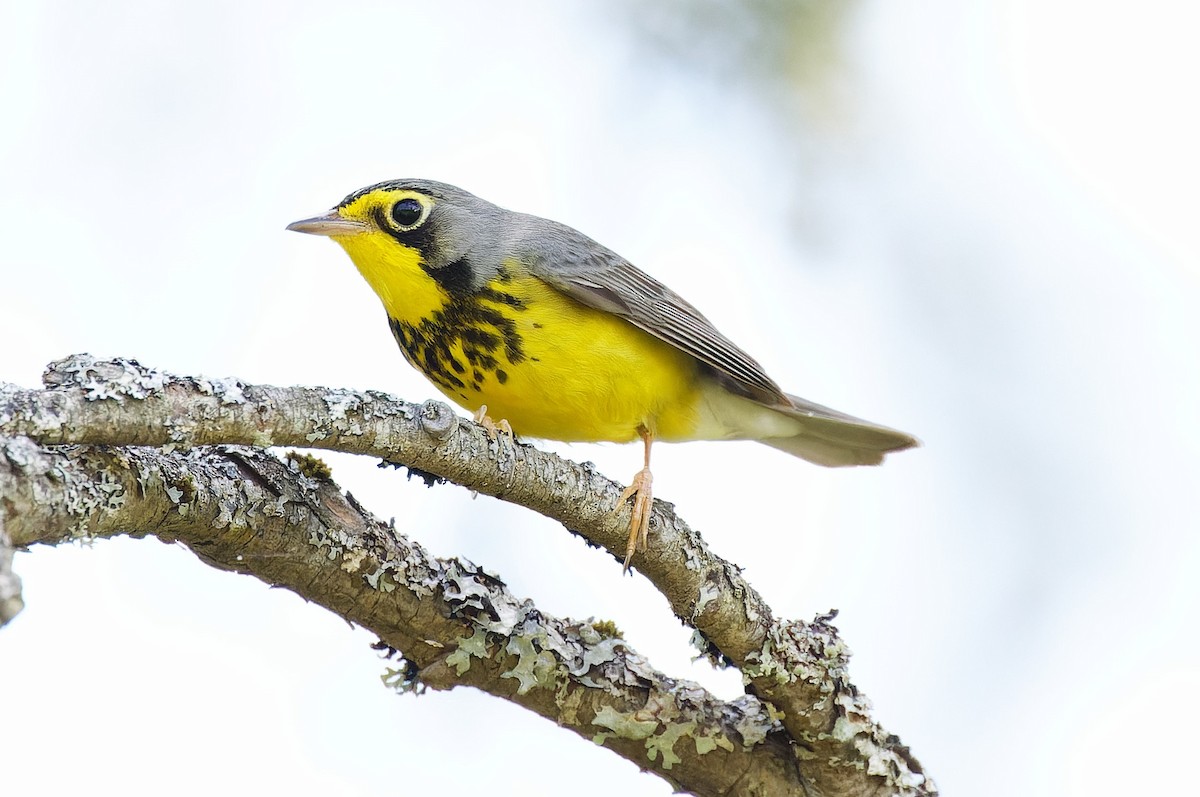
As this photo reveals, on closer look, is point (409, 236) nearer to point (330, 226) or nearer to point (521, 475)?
point (330, 226)

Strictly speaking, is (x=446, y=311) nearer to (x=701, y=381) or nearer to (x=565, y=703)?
(x=701, y=381)

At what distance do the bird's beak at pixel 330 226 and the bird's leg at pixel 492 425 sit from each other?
0.80m

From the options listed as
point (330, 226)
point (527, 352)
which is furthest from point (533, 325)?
point (330, 226)

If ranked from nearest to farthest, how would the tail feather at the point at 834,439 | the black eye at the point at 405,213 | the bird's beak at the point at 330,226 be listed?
the bird's beak at the point at 330,226
the black eye at the point at 405,213
the tail feather at the point at 834,439

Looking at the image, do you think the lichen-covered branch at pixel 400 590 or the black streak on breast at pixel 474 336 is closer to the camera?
the lichen-covered branch at pixel 400 590

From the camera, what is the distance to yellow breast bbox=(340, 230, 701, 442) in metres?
4.41

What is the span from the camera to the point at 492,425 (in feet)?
12.8

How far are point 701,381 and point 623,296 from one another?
561mm

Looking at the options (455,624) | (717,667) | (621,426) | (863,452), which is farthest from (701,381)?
(455,624)

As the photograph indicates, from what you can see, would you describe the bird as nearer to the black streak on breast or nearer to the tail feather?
the black streak on breast

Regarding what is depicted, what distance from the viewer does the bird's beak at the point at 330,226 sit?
457 centimetres

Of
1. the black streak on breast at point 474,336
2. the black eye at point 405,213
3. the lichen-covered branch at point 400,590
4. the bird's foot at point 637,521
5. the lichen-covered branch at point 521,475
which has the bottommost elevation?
the lichen-covered branch at point 400,590

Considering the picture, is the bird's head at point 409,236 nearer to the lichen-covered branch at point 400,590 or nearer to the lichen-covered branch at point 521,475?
the lichen-covered branch at point 521,475

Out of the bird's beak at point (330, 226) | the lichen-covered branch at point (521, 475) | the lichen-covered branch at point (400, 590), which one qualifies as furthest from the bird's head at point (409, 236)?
the lichen-covered branch at point (400, 590)
